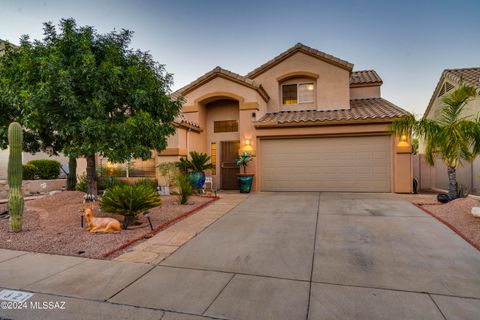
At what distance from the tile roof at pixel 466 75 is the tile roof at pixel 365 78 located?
342 centimetres

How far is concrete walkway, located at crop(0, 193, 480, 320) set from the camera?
2871mm

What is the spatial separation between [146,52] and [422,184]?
13.9m

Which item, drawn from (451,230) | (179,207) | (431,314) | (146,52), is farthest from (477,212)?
(146,52)

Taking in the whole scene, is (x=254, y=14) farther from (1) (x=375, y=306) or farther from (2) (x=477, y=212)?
(1) (x=375, y=306)

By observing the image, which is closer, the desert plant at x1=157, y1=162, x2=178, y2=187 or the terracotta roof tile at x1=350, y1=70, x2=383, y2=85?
the desert plant at x1=157, y1=162, x2=178, y2=187

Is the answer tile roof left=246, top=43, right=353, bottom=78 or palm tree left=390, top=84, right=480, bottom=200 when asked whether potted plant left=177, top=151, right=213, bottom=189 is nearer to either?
tile roof left=246, top=43, right=353, bottom=78

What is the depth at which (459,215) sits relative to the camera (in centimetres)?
670

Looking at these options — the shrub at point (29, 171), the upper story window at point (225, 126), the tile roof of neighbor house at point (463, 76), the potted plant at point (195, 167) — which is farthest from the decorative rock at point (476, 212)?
the shrub at point (29, 171)

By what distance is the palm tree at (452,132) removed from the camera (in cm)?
790

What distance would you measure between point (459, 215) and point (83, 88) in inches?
399

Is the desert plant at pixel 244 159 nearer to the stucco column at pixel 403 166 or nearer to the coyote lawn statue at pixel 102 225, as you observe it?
the stucco column at pixel 403 166

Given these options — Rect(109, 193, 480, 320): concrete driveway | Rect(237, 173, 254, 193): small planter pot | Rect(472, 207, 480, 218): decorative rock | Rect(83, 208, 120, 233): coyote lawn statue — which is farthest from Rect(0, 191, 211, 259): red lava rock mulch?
Rect(472, 207, 480, 218): decorative rock

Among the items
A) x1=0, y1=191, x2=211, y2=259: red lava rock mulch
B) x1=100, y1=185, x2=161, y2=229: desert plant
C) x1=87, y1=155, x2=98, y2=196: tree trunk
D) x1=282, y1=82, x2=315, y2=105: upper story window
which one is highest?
x1=282, y1=82, x2=315, y2=105: upper story window

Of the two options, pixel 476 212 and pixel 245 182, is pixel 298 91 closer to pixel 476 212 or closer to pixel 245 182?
pixel 245 182
